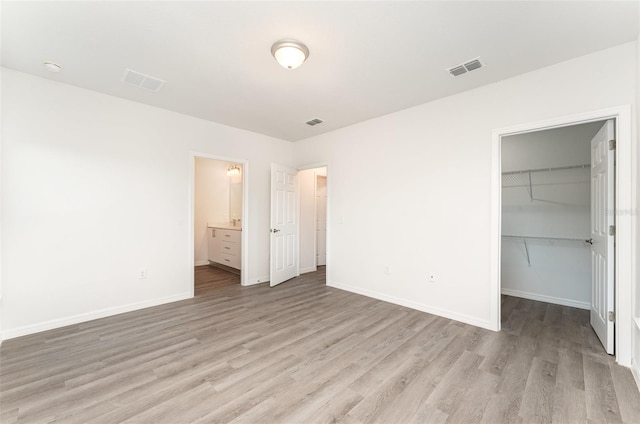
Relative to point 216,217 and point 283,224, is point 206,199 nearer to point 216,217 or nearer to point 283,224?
point 216,217

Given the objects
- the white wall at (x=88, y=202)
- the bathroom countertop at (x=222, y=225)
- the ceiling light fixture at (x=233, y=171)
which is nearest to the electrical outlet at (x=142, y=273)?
the white wall at (x=88, y=202)

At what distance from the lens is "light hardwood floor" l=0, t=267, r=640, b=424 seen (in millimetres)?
1721

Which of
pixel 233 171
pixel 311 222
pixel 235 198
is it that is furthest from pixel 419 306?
pixel 233 171

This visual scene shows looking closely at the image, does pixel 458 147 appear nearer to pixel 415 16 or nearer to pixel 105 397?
pixel 415 16

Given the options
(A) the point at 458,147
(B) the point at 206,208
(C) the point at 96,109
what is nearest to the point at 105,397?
(C) the point at 96,109

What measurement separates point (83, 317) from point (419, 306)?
13.4ft

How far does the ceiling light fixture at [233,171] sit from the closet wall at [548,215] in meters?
5.45

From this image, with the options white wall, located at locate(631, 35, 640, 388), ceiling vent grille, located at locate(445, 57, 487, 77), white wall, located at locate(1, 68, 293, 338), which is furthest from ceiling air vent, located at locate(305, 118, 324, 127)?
white wall, located at locate(631, 35, 640, 388)

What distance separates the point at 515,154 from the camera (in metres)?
4.18

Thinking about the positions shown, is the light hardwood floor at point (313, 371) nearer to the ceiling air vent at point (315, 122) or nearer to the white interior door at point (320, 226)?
the ceiling air vent at point (315, 122)

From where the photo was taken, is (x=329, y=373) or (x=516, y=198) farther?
(x=516, y=198)

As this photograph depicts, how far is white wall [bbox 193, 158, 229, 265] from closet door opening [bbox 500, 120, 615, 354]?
5.98 meters

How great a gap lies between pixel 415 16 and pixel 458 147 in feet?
5.65

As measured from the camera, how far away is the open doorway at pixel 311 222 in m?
5.82
